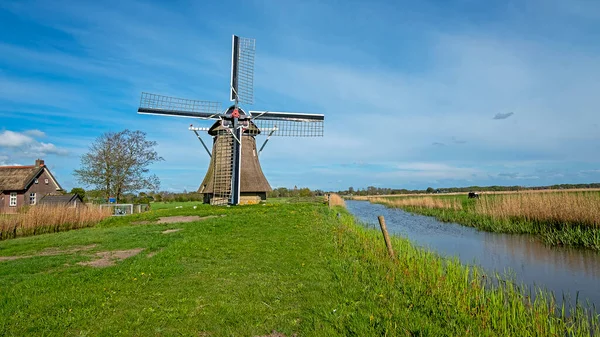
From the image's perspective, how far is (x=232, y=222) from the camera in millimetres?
15062

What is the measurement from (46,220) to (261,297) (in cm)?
1587

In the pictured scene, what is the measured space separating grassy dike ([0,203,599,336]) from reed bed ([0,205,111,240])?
291 inches

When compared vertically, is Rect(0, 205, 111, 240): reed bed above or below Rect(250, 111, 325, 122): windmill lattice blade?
below

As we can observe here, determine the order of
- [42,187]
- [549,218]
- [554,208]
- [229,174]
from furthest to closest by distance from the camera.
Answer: [42,187], [229,174], [549,218], [554,208]

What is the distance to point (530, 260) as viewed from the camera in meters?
11.1

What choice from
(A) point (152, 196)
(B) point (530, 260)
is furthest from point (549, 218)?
(A) point (152, 196)

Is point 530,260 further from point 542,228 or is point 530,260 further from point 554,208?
point 542,228

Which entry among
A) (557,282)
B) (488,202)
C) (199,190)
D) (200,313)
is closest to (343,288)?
(200,313)

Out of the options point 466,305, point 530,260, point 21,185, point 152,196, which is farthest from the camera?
point 152,196

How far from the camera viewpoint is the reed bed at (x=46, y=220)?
1541cm

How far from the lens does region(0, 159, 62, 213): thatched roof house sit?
33.4 meters

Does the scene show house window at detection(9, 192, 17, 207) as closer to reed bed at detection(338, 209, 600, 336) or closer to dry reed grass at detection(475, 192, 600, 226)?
reed bed at detection(338, 209, 600, 336)

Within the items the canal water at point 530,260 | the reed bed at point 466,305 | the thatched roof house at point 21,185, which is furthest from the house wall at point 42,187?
the reed bed at point 466,305

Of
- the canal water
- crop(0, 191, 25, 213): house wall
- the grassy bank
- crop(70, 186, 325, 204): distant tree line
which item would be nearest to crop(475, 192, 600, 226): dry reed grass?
the grassy bank
